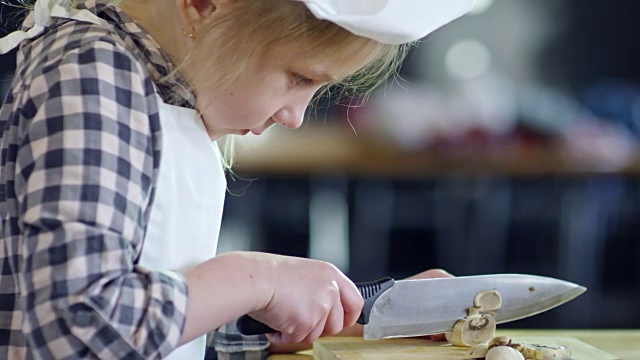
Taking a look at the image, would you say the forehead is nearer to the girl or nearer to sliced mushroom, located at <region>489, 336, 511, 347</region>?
the girl

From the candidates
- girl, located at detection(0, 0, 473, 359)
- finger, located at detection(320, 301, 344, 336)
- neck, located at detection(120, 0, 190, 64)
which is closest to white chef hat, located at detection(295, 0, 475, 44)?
girl, located at detection(0, 0, 473, 359)

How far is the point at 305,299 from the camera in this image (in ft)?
2.60

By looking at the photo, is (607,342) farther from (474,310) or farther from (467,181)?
(467,181)

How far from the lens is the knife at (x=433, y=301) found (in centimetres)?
97

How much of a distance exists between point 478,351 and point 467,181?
238cm

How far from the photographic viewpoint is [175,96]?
79 cm

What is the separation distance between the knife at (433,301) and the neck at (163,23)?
29 cm

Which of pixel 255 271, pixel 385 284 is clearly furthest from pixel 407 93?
pixel 255 271

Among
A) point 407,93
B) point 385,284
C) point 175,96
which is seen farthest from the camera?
point 407,93

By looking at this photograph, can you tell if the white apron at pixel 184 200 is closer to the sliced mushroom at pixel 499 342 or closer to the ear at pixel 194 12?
the ear at pixel 194 12

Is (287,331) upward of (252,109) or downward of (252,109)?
downward

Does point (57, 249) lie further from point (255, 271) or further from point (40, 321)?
point (255, 271)

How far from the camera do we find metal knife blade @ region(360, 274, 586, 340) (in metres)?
0.97

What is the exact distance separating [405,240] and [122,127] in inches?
111
